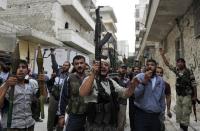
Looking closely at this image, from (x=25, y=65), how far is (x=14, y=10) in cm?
2089

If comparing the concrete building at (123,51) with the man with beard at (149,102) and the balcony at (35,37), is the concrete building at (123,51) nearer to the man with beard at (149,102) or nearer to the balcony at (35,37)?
the man with beard at (149,102)

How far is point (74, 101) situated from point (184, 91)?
3396 mm

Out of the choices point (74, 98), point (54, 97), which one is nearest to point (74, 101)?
point (74, 98)

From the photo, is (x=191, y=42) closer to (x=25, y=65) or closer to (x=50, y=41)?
(x=25, y=65)

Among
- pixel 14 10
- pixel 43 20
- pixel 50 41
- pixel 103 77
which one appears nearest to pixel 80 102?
pixel 103 77

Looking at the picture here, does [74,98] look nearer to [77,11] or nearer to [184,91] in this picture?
[184,91]

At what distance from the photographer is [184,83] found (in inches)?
264

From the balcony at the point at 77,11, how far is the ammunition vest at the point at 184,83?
17222mm

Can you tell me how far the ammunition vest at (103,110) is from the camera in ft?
11.6

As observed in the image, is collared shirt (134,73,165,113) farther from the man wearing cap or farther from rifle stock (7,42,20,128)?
the man wearing cap

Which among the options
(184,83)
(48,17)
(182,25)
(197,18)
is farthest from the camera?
(48,17)

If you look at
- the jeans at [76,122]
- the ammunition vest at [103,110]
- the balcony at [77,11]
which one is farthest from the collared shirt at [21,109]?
the balcony at [77,11]

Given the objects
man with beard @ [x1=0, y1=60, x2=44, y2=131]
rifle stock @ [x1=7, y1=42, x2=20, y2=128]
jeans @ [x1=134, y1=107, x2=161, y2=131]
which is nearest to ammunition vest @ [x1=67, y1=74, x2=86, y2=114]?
man with beard @ [x1=0, y1=60, x2=44, y2=131]

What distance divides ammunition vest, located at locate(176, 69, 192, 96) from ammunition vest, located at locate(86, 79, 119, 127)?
3.40 metres
